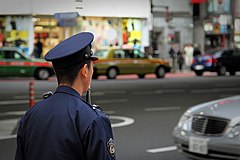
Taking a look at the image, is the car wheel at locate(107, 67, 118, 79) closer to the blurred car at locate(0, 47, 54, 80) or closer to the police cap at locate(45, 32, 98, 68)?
the blurred car at locate(0, 47, 54, 80)

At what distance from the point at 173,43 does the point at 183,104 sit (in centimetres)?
2081

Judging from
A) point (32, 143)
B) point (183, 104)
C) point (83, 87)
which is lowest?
point (183, 104)

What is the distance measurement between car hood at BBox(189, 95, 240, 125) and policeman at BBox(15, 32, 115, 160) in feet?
12.9

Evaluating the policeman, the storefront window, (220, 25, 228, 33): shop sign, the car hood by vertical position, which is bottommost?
the car hood

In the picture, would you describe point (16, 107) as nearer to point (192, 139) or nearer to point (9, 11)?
point (192, 139)

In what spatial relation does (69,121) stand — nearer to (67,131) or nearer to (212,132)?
(67,131)

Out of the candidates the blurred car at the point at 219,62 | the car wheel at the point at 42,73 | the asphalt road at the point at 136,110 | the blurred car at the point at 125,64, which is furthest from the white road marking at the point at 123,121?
the blurred car at the point at 219,62

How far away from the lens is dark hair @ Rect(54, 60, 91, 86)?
7.62 feet

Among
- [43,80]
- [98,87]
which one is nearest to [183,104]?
[98,87]

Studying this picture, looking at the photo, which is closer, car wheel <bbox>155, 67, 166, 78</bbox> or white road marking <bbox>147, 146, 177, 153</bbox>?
white road marking <bbox>147, 146, 177, 153</bbox>

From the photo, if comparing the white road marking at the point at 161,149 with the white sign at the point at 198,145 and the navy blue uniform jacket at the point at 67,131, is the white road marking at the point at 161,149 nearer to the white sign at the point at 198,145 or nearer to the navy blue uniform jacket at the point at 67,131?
the white sign at the point at 198,145

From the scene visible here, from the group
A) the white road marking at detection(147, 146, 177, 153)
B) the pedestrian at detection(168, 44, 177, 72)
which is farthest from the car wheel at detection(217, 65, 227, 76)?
the white road marking at detection(147, 146, 177, 153)

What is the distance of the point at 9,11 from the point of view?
14.6ft

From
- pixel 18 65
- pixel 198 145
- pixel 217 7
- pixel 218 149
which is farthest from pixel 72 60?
pixel 217 7
